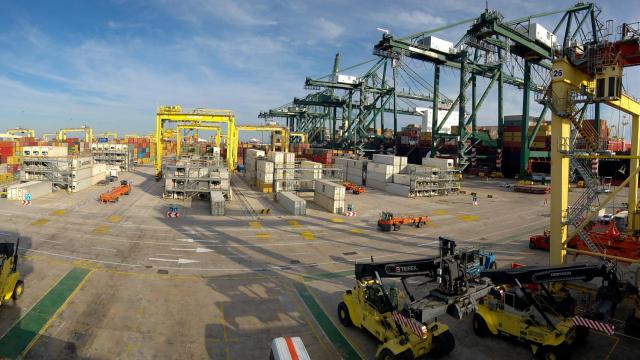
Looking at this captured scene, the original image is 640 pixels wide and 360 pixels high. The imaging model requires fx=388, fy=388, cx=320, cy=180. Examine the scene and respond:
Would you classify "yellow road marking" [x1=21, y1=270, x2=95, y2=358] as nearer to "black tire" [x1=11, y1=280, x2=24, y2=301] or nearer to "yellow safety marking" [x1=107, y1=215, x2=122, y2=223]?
"black tire" [x1=11, y1=280, x2=24, y2=301]

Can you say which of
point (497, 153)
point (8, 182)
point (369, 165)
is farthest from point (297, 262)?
point (497, 153)

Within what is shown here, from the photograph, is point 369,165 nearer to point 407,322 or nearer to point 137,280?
point 137,280

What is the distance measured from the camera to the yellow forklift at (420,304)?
39.2 feet

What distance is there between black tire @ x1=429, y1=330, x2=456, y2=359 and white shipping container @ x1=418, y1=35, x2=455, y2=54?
64.1 metres

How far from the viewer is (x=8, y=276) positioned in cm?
1555

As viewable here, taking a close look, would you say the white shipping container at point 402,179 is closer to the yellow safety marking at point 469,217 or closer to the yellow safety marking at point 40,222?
the yellow safety marking at point 469,217

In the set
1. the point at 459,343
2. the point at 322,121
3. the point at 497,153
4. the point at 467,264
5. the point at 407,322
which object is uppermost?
the point at 322,121

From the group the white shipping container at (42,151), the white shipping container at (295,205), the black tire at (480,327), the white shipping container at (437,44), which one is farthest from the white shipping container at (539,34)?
the white shipping container at (42,151)

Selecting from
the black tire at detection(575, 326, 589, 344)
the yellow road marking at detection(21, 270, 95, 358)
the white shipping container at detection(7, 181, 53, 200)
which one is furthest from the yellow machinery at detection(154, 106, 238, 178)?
the black tire at detection(575, 326, 589, 344)

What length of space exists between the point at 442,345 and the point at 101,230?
27.3m

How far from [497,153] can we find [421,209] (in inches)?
1835

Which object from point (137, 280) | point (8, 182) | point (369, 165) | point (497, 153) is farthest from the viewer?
point (497, 153)

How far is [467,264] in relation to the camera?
1280 centimetres

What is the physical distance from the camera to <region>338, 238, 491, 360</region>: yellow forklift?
39.2 feet
